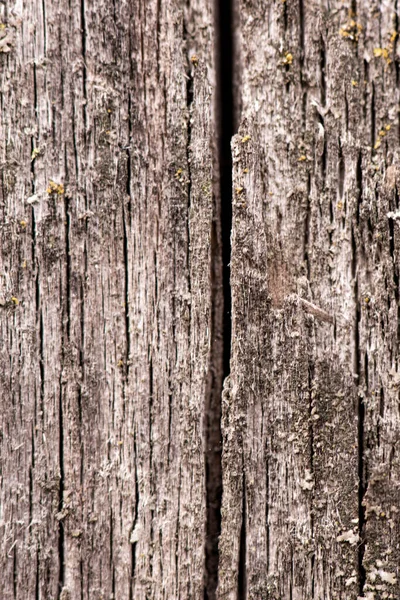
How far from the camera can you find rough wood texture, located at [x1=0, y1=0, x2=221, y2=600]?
1.39 meters

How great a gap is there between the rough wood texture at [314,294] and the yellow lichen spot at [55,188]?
1.64ft

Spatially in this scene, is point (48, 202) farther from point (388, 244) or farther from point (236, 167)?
point (388, 244)

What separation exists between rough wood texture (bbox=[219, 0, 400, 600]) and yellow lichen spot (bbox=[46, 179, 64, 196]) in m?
0.50

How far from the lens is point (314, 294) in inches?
56.2

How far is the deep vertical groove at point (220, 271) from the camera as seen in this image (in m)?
1.43

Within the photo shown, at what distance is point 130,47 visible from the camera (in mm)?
1404

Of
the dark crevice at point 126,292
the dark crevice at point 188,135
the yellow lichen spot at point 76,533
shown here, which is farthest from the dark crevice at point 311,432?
the yellow lichen spot at point 76,533

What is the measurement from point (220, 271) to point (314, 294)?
284 millimetres

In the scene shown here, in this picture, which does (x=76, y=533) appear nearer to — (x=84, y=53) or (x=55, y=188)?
(x=55, y=188)

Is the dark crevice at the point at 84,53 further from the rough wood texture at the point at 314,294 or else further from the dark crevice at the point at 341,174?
the dark crevice at the point at 341,174

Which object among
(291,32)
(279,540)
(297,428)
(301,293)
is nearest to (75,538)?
(279,540)

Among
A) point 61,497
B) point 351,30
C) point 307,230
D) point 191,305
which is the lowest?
point 61,497

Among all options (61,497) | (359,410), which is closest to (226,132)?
(359,410)

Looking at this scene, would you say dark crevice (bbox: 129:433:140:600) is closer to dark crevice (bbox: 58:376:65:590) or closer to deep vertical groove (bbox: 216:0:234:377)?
dark crevice (bbox: 58:376:65:590)
